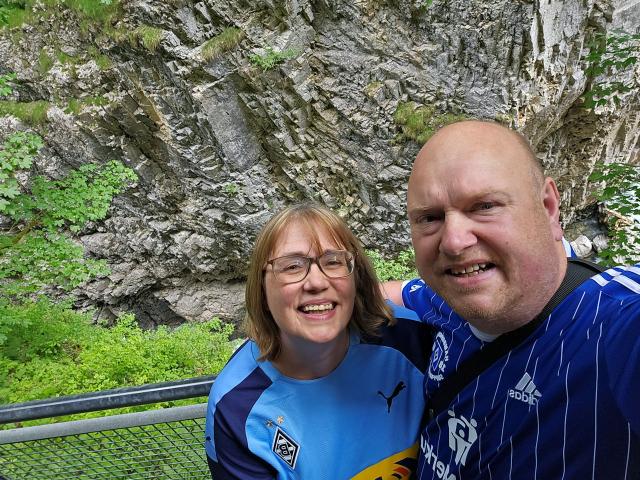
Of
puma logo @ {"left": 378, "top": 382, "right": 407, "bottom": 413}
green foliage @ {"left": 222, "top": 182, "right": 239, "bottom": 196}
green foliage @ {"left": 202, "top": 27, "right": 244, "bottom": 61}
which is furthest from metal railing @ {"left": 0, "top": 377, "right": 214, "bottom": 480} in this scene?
green foliage @ {"left": 202, "top": 27, "right": 244, "bottom": 61}

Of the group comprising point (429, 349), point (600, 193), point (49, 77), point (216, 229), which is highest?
point (49, 77)

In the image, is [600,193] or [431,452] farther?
[600,193]

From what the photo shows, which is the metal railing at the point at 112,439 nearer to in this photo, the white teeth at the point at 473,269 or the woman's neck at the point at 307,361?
the woman's neck at the point at 307,361

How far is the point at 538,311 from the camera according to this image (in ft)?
3.48

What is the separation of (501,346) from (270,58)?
9105 mm

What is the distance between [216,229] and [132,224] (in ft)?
7.73

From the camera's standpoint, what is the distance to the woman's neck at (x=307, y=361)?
1485 mm

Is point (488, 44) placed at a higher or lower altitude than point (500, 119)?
higher

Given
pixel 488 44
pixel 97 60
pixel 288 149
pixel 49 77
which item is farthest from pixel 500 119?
pixel 49 77

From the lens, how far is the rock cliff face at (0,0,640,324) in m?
8.73

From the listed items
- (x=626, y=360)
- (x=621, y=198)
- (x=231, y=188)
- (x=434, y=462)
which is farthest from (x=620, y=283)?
(x=231, y=188)

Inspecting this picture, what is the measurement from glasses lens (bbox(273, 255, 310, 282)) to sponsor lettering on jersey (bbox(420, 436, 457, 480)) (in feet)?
2.47

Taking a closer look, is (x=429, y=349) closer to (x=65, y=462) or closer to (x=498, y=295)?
(x=498, y=295)

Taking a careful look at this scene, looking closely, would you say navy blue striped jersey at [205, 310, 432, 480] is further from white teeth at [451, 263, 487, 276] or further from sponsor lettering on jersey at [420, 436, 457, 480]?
white teeth at [451, 263, 487, 276]
